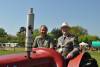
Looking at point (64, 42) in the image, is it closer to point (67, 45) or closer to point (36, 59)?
point (67, 45)

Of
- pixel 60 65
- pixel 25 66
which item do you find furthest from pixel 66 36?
pixel 25 66

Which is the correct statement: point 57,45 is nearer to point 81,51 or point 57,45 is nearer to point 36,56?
point 81,51

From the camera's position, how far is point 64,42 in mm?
9703

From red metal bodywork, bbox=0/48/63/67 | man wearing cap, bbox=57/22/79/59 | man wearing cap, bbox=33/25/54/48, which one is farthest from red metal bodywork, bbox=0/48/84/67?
man wearing cap, bbox=33/25/54/48

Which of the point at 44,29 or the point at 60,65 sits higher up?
the point at 44,29

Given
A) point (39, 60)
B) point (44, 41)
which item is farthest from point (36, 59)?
point (44, 41)

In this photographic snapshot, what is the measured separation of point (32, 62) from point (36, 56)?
0.95ft

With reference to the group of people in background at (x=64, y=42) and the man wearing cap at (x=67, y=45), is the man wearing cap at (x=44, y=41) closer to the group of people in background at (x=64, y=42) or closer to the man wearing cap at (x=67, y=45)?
the group of people in background at (x=64, y=42)

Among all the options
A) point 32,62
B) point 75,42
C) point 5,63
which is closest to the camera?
point 5,63

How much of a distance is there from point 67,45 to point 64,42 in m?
0.22

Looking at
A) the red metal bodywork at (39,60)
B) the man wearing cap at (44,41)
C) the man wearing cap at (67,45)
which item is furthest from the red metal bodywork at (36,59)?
the man wearing cap at (44,41)

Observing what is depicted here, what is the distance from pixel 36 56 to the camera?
8.39 m

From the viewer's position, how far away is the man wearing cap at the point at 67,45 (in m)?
9.31

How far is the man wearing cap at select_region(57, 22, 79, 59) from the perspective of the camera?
9305 millimetres
